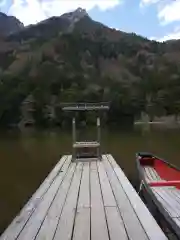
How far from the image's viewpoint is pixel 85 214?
4977mm

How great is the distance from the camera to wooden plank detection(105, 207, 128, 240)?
13.2ft

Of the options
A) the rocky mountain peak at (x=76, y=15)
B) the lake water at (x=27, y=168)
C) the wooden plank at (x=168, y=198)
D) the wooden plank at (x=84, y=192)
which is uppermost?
the rocky mountain peak at (x=76, y=15)

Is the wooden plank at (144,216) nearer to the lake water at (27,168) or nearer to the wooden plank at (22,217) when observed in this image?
the wooden plank at (22,217)

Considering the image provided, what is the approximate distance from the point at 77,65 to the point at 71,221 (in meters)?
57.0

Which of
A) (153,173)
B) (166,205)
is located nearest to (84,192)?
(166,205)

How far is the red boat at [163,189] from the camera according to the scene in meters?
5.43

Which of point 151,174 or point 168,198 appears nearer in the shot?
point 168,198

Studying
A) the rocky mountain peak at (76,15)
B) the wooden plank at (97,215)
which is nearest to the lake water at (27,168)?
the wooden plank at (97,215)

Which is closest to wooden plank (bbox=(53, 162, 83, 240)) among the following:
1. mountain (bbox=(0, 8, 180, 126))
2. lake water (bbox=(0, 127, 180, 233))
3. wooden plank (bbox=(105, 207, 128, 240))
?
wooden plank (bbox=(105, 207, 128, 240))

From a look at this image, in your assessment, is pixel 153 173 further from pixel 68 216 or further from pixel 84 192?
pixel 68 216

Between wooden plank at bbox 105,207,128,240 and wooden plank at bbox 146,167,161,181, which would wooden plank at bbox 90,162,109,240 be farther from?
wooden plank at bbox 146,167,161,181

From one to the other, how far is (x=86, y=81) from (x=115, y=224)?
48844 millimetres

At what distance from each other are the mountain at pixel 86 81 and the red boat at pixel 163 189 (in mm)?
35444

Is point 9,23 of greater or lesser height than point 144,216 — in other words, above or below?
above
